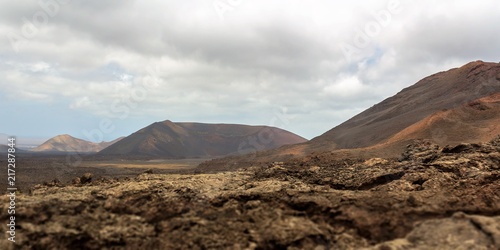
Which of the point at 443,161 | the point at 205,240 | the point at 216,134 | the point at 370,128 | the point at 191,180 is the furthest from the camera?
the point at 216,134

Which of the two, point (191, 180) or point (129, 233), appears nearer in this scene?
point (129, 233)

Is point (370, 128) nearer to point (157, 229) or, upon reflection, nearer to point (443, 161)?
point (443, 161)

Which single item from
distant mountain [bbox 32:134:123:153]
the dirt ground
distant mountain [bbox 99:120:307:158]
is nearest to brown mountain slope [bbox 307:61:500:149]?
the dirt ground

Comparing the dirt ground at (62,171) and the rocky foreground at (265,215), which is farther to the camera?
the dirt ground at (62,171)

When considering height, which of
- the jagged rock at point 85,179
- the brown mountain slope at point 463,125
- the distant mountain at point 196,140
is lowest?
the jagged rock at point 85,179

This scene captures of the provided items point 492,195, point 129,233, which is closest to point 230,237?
point 129,233

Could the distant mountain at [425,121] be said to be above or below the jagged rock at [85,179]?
above

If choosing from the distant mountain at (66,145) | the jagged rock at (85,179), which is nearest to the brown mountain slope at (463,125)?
the jagged rock at (85,179)

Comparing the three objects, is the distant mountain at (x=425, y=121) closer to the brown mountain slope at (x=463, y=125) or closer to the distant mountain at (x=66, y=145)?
the brown mountain slope at (x=463, y=125)
